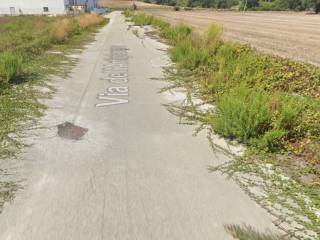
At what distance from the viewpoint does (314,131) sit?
511 cm

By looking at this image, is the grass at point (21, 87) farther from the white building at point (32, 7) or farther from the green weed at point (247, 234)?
the white building at point (32, 7)

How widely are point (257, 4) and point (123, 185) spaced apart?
118089mm

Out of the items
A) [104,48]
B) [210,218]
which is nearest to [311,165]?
[210,218]

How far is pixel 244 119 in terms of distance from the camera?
5.07 metres

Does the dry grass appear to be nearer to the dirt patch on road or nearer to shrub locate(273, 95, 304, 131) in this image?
the dirt patch on road

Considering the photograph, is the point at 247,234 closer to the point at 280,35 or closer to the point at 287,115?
the point at 287,115

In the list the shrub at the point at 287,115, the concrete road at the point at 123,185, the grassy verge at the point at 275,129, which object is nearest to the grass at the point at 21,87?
the concrete road at the point at 123,185

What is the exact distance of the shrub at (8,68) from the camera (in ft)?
26.1

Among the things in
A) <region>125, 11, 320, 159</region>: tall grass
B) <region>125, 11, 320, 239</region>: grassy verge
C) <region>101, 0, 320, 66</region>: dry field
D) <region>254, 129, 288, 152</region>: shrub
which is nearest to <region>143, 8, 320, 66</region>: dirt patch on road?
<region>101, 0, 320, 66</region>: dry field

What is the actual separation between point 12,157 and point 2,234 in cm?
168

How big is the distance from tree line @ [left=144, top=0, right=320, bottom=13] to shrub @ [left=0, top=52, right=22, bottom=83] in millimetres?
86009

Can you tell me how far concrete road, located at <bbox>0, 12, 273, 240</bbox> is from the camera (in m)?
3.22

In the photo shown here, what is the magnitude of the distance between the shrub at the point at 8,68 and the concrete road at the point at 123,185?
1.90m

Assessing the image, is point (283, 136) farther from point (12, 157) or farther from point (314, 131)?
point (12, 157)
